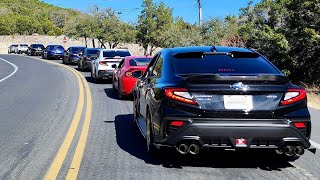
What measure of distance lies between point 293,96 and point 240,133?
0.82 m

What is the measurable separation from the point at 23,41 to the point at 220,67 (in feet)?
297

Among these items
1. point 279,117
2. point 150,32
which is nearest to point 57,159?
point 279,117

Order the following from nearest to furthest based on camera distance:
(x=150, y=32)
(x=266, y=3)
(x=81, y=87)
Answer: (x=81, y=87) → (x=266, y=3) → (x=150, y=32)

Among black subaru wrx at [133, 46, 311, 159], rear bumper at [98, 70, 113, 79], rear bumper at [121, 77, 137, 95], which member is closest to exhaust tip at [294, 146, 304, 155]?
black subaru wrx at [133, 46, 311, 159]

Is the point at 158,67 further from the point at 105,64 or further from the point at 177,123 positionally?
the point at 105,64

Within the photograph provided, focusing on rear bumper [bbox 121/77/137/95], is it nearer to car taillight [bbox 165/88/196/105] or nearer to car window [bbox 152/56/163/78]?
car window [bbox 152/56/163/78]

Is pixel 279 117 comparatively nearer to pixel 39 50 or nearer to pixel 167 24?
pixel 167 24

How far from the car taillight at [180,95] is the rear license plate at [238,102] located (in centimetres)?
39

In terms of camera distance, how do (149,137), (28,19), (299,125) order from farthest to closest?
(28,19)
(149,137)
(299,125)

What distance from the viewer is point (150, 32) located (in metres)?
44.6

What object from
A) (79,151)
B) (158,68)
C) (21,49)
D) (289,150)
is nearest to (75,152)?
(79,151)

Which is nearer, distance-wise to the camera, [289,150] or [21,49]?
[289,150]

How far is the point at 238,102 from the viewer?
207 inches

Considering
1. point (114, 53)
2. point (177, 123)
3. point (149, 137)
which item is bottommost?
point (149, 137)
